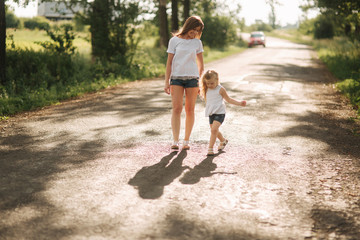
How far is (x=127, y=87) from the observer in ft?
46.8

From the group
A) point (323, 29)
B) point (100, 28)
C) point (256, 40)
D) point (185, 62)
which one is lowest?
point (185, 62)

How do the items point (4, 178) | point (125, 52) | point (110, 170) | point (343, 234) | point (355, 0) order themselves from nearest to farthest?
point (343, 234) < point (4, 178) < point (110, 170) < point (125, 52) < point (355, 0)

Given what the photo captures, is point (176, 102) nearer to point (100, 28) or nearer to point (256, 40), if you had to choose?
point (100, 28)

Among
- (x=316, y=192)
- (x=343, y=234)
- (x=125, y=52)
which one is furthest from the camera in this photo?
(x=125, y=52)

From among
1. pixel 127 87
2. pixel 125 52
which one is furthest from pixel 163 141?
pixel 125 52

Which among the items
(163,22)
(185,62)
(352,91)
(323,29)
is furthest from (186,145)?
(323,29)

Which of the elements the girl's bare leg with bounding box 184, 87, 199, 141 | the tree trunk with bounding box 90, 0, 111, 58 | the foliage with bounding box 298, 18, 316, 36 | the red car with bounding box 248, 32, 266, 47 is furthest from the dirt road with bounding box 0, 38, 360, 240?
the foliage with bounding box 298, 18, 316, 36

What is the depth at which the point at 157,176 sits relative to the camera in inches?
184

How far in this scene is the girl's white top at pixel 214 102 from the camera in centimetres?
573

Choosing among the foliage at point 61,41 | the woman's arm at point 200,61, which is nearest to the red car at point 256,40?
the foliage at point 61,41

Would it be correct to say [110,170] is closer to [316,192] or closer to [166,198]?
[166,198]

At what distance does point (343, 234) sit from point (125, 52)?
50.8ft

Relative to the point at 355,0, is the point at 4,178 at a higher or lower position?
lower

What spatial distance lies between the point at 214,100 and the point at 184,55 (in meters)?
0.78
